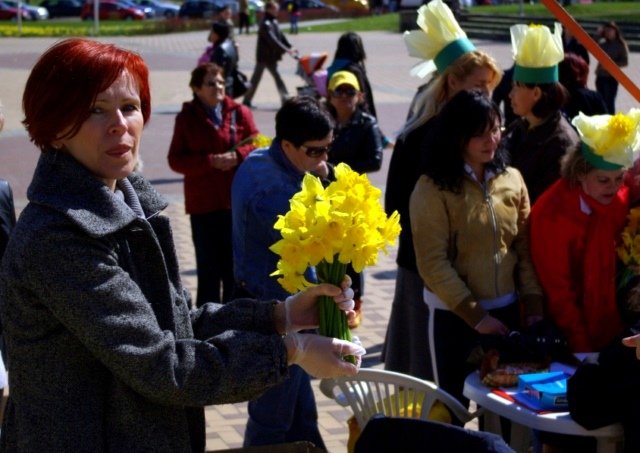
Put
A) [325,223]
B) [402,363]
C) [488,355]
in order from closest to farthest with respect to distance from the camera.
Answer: [325,223], [488,355], [402,363]

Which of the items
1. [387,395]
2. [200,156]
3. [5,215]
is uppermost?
[5,215]

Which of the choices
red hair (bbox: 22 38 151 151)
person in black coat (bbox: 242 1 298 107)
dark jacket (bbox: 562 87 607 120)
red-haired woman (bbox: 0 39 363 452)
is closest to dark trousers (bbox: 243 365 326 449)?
red-haired woman (bbox: 0 39 363 452)

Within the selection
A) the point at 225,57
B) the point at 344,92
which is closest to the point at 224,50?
the point at 225,57

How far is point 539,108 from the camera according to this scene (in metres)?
5.39

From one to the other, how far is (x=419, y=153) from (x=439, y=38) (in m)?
0.65

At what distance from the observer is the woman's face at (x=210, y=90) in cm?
705

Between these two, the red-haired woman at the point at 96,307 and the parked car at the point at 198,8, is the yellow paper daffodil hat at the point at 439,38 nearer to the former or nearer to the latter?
the red-haired woman at the point at 96,307

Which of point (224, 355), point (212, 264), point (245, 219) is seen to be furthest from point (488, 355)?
point (212, 264)

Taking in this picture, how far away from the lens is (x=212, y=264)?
702 centimetres

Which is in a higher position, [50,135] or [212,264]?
[50,135]

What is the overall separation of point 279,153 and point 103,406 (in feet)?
8.41

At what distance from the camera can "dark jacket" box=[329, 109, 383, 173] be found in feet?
23.2

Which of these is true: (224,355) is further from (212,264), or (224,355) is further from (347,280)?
(212,264)

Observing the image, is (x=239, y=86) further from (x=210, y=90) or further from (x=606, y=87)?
(x=606, y=87)
